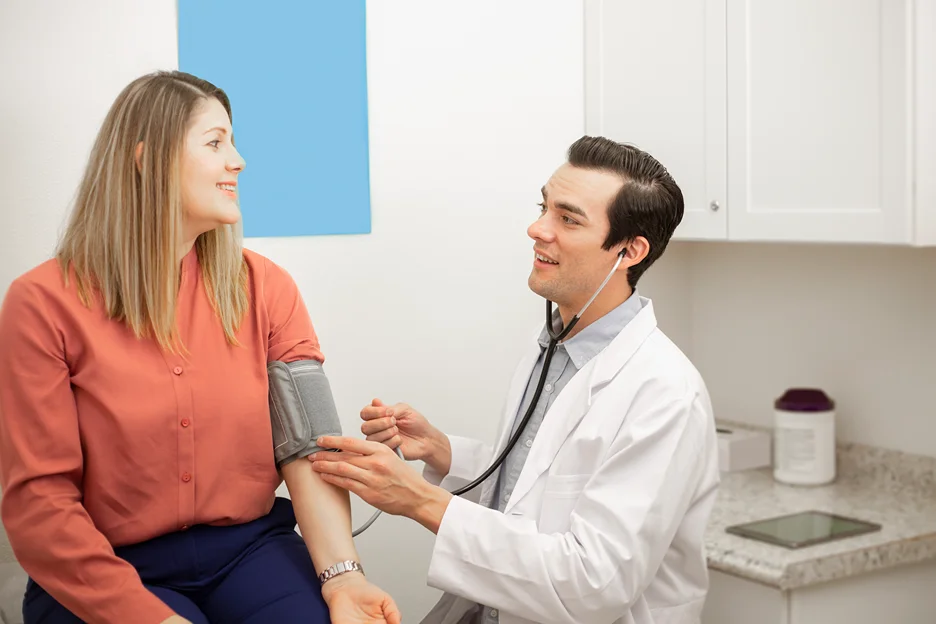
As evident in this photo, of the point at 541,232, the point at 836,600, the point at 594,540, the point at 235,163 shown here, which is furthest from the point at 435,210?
the point at 836,600

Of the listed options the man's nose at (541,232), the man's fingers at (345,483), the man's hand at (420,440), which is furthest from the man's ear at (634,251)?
the man's fingers at (345,483)

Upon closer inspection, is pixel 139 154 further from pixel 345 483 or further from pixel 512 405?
pixel 512 405

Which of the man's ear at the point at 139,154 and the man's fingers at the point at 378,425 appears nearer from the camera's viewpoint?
the man's ear at the point at 139,154

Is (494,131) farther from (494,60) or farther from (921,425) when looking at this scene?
(921,425)

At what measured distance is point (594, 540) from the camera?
1.58 meters

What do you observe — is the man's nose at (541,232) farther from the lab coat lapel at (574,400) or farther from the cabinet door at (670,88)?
the cabinet door at (670,88)

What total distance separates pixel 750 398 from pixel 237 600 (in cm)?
176

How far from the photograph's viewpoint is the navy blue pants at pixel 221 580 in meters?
1.49

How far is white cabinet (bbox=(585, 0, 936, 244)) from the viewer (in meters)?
2.02

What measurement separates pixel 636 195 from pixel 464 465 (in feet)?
2.05

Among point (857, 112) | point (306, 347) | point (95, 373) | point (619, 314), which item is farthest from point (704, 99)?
point (95, 373)

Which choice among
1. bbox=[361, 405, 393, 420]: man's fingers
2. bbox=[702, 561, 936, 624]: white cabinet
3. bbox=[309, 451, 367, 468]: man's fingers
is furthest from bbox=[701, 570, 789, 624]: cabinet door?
bbox=[309, 451, 367, 468]: man's fingers

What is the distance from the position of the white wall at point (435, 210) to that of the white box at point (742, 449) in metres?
0.61

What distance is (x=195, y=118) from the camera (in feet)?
5.16
